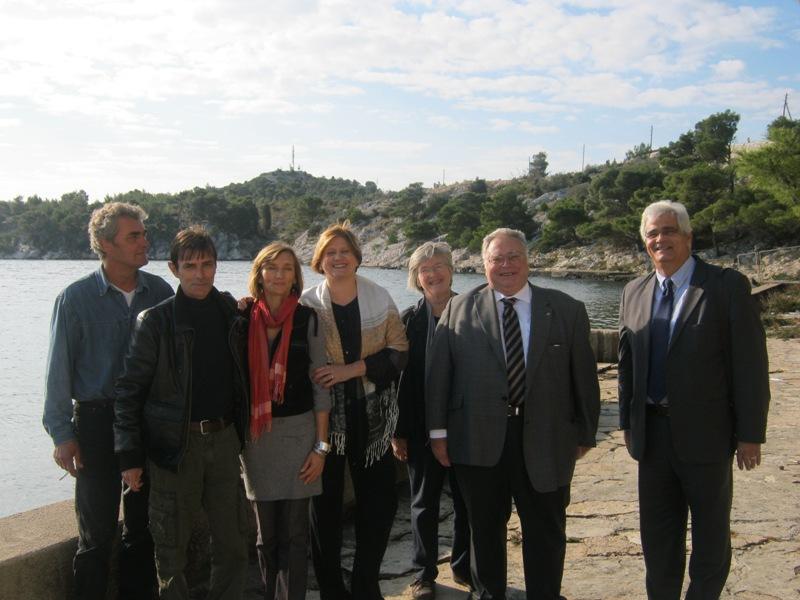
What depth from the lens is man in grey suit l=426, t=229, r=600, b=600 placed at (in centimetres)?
275

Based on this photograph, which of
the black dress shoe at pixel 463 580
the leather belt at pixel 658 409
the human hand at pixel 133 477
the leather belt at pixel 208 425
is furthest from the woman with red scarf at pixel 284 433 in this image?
the leather belt at pixel 658 409

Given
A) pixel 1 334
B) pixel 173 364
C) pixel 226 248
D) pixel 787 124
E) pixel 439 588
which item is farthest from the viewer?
pixel 226 248

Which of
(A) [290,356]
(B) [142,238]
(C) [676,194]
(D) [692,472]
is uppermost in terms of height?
(C) [676,194]

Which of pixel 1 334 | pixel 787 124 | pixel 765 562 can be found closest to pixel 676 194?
pixel 787 124

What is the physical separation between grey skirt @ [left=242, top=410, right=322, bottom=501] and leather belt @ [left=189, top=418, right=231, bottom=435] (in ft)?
0.58

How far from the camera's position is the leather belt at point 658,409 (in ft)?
8.71

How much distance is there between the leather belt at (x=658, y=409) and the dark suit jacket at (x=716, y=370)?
0.16 feet

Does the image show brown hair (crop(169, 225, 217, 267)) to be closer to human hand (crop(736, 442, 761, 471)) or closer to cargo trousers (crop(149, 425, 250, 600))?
cargo trousers (crop(149, 425, 250, 600))

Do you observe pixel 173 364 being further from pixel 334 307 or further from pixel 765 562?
pixel 765 562

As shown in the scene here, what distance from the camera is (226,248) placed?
209ft

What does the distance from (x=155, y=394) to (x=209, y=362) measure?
8.4 inches

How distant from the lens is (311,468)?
2.73 metres

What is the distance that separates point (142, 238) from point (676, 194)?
39.9 meters

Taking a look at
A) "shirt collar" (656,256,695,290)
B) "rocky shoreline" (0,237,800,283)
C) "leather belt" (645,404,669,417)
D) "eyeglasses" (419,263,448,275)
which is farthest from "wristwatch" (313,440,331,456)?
"rocky shoreline" (0,237,800,283)
